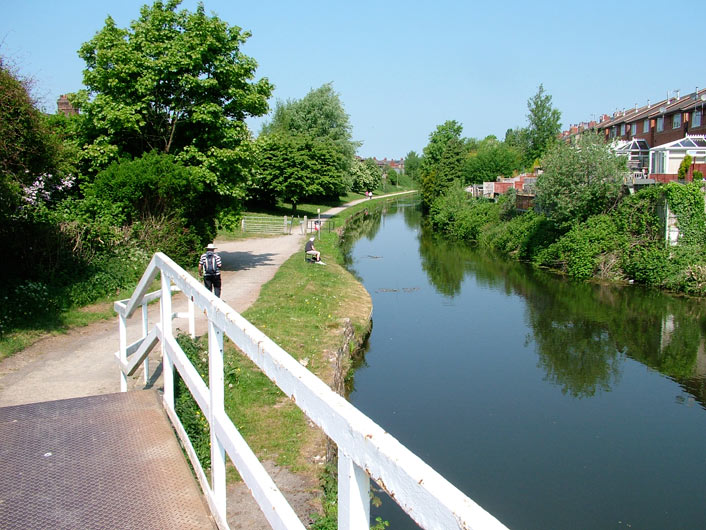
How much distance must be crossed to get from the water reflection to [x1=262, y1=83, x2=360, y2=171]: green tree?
29.8 meters

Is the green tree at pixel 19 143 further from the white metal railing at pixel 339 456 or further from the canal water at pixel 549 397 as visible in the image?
the white metal railing at pixel 339 456

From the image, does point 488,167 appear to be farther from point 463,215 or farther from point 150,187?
point 150,187

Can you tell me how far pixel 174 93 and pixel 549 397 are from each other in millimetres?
14505

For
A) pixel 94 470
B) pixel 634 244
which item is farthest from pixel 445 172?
pixel 94 470

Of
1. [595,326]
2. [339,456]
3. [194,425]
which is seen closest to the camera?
[339,456]

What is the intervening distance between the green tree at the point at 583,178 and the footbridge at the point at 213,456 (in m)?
26.3

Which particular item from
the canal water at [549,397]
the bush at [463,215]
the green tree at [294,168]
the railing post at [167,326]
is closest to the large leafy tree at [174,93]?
the canal water at [549,397]

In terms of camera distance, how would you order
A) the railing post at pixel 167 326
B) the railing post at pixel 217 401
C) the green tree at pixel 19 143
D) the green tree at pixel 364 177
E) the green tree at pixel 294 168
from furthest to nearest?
the green tree at pixel 364 177, the green tree at pixel 294 168, the green tree at pixel 19 143, the railing post at pixel 167 326, the railing post at pixel 217 401

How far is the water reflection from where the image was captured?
15372 millimetres

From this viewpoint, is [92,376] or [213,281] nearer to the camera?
[92,376]

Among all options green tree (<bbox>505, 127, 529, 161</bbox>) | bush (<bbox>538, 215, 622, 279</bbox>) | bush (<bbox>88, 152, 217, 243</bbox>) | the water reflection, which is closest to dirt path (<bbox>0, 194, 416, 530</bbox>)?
bush (<bbox>88, 152, 217, 243</bbox>)

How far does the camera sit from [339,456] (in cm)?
189

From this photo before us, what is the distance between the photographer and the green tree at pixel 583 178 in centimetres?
2850

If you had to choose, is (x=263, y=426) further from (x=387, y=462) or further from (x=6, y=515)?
(x=387, y=462)
